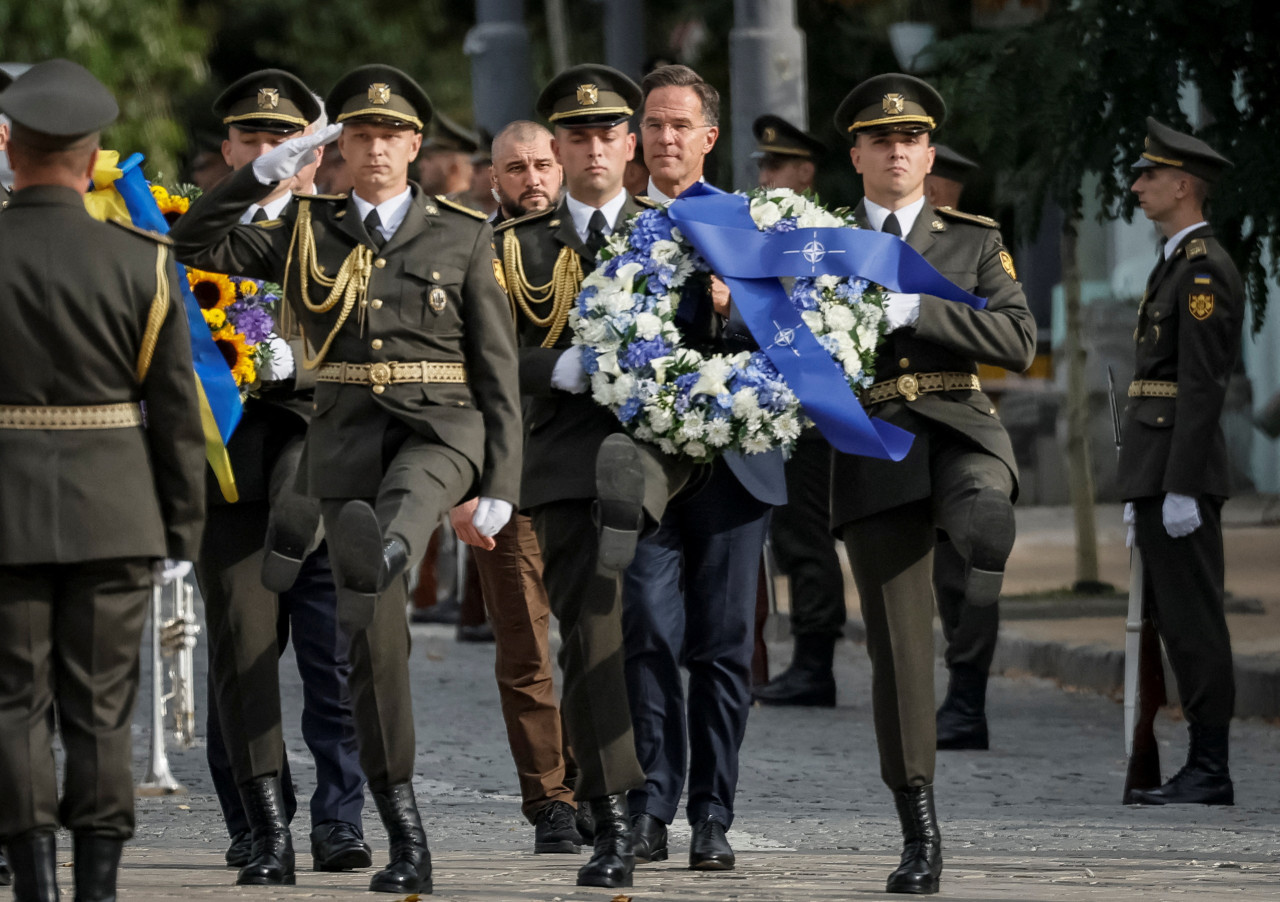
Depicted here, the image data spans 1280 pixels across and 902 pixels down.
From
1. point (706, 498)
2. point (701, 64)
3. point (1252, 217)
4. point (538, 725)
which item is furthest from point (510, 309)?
point (701, 64)

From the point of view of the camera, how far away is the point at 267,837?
691cm

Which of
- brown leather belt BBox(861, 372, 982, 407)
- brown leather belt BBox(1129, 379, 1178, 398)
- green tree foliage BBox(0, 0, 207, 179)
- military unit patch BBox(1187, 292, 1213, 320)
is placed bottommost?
brown leather belt BBox(1129, 379, 1178, 398)

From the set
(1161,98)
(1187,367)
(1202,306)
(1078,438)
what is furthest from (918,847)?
(1078,438)

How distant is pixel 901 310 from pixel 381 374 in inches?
57.2

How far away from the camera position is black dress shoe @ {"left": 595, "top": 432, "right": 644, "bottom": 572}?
643cm

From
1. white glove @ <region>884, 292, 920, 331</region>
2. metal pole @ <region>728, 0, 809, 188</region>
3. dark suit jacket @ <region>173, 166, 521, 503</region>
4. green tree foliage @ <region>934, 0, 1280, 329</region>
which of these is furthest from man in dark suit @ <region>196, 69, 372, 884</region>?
metal pole @ <region>728, 0, 809, 188</region>

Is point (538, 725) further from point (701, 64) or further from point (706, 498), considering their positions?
point (701, 64)

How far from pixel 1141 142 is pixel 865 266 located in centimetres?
433

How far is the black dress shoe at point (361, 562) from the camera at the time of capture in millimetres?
6293

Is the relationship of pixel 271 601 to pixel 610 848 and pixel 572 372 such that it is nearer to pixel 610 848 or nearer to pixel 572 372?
pixel 572 372

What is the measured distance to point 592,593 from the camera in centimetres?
682

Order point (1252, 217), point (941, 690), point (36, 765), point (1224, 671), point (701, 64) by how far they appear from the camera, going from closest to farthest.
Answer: point (36, 765) < point (1224, 671) < point (1252, 217) < point (941, 690) < point (701, 64)

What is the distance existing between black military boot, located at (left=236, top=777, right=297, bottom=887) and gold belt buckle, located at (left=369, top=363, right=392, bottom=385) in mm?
1229

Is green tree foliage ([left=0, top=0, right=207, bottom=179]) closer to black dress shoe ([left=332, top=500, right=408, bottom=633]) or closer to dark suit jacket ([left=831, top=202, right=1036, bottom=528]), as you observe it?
dark suit jacket ([left=831, top=202, right=1036, bottom=528])
